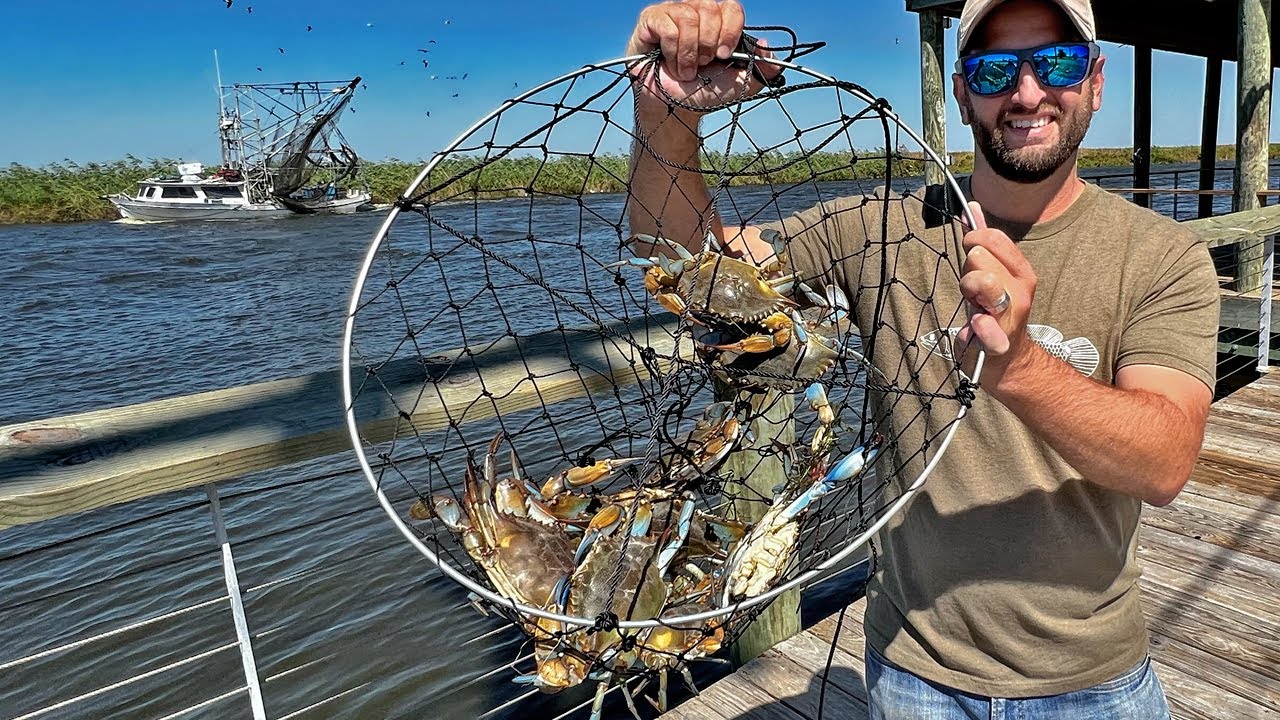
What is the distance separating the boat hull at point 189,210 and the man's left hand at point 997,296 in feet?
126

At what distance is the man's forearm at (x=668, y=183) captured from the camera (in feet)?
6.06

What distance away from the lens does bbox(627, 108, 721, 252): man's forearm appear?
1848 millimetres

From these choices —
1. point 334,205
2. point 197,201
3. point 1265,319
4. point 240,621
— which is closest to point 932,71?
point 1265,319

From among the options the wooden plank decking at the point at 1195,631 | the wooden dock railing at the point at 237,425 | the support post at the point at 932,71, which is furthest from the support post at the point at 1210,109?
the wooden dock railing at the point at 237,425

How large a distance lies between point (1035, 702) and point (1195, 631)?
1.88 metres

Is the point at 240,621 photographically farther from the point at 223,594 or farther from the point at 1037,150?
the point at 223,594

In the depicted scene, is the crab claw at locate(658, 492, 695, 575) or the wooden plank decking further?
the wooden plank decking

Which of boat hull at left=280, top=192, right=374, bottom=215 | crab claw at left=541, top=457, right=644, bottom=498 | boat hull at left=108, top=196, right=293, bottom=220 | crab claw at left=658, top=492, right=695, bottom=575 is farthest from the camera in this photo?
boat hull at left=280, top=192, right=374, bottom=215

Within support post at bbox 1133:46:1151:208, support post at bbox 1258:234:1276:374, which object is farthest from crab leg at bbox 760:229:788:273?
support post at bbox 1133:46:1151:208

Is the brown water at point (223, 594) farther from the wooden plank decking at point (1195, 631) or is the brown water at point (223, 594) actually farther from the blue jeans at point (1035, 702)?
the blue jeans at point (1035, 702)

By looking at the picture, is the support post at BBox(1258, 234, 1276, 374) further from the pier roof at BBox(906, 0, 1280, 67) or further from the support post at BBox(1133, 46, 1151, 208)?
the support post at BBox(1133, 46, 1151, 208)

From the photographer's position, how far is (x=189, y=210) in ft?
115

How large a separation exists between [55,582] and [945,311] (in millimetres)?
7406

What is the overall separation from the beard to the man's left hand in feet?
1.63
